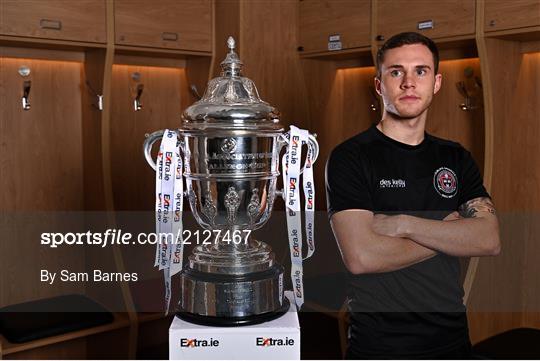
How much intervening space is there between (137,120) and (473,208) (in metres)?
2.60

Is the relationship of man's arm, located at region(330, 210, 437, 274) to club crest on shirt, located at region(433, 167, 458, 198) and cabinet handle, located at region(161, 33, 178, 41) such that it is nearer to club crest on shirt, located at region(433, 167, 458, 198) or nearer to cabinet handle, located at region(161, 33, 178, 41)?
club crest on shirt, located at region(433, 167, 458, 198)

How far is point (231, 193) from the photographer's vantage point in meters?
1.51

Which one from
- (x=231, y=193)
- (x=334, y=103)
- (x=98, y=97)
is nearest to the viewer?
(x=231, y=193)

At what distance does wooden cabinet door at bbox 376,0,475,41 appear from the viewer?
3.21 metres

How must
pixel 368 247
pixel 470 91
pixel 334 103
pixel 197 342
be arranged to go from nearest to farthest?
pixel 197 342
pixel 368 247
pixel 470 91
pixel 334 103

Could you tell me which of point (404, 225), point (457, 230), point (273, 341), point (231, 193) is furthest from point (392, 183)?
point (273, 341)

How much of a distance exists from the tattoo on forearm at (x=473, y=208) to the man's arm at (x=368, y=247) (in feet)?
0.67

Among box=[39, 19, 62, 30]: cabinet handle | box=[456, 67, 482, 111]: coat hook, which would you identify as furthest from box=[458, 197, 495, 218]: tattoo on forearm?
box=[39, 19, 62, 30]: cabinet handle

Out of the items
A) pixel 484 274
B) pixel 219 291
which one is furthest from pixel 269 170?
pixel 484 274

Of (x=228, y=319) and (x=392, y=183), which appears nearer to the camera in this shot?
(x=228, y=319)

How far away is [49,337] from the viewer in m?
3.33

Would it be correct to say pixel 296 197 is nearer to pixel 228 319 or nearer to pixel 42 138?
pixel 228 319

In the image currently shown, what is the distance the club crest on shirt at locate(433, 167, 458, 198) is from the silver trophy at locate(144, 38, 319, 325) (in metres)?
0.50

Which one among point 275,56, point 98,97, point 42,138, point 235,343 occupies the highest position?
point 275,56
